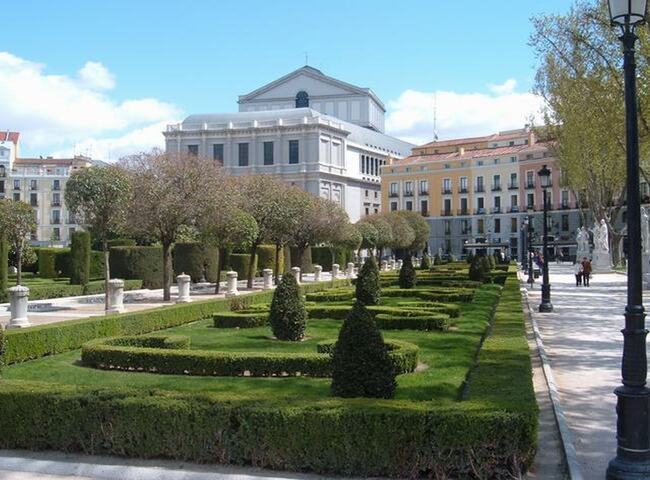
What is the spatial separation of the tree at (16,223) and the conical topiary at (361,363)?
24.3 m

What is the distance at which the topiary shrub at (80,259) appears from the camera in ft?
98.1

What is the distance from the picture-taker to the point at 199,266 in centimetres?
3472

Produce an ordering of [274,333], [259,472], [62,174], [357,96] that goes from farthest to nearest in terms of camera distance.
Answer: [357,96]
[62,174]
[274,333]
[259,472]

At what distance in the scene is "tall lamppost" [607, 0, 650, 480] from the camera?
201 inches

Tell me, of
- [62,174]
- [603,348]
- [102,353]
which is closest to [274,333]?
[102,353]

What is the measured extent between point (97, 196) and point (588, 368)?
1417 centimetres

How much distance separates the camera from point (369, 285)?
1855 centimetres

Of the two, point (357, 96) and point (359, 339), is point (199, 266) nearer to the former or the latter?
point (359, 339)

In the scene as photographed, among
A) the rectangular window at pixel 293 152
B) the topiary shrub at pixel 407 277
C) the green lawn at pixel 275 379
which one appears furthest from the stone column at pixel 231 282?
the rectangular window at pixel 293 152

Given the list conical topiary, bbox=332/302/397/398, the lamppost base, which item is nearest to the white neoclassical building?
conical topiary, bbox=332/302/397/398

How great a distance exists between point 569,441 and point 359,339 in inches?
87.3

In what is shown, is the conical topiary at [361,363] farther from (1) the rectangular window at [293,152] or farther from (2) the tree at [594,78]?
(1) the rectangular window at [293,152]

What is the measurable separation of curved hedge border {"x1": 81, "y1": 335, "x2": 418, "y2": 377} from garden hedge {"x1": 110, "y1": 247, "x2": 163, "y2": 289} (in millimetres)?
21144

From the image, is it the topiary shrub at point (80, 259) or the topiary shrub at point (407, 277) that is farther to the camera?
the topiary shrub at point (80, 259)
